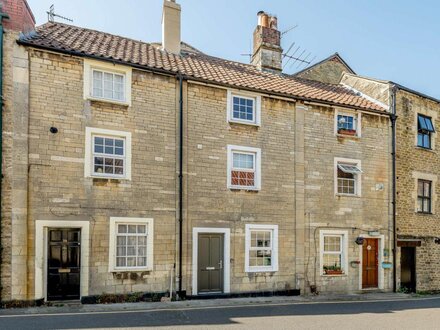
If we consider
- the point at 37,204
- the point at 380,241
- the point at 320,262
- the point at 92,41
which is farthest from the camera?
the point at 380,241

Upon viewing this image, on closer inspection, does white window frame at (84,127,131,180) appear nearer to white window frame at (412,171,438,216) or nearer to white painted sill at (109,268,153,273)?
white painted sill at (109,268,153,273)

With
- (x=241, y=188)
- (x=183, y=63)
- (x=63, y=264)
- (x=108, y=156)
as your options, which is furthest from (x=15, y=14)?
(x=241, y=188)

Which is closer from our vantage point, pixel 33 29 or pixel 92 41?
pixel 33 29

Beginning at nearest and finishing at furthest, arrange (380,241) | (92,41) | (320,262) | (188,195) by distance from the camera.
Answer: (188,195) → (92,41) → (320,262) → (380,241)

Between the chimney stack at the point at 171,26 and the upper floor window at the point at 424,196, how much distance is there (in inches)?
524

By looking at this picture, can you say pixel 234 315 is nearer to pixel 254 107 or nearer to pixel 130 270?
pixel 130 270

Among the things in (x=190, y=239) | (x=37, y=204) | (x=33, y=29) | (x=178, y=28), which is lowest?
(x=190, y=239)

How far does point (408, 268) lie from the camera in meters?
20.2

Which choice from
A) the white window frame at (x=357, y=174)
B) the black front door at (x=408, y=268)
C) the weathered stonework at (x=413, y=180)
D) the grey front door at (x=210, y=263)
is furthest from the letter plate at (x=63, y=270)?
the black front door at (x=408, y=268)

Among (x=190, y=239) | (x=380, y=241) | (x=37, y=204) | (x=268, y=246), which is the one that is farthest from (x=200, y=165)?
(x=380, y=241)

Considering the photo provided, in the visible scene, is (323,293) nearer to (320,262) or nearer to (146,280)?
(320,262)

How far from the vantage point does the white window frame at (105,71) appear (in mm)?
14289

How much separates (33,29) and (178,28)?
6.13m

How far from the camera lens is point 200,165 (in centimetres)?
1584
